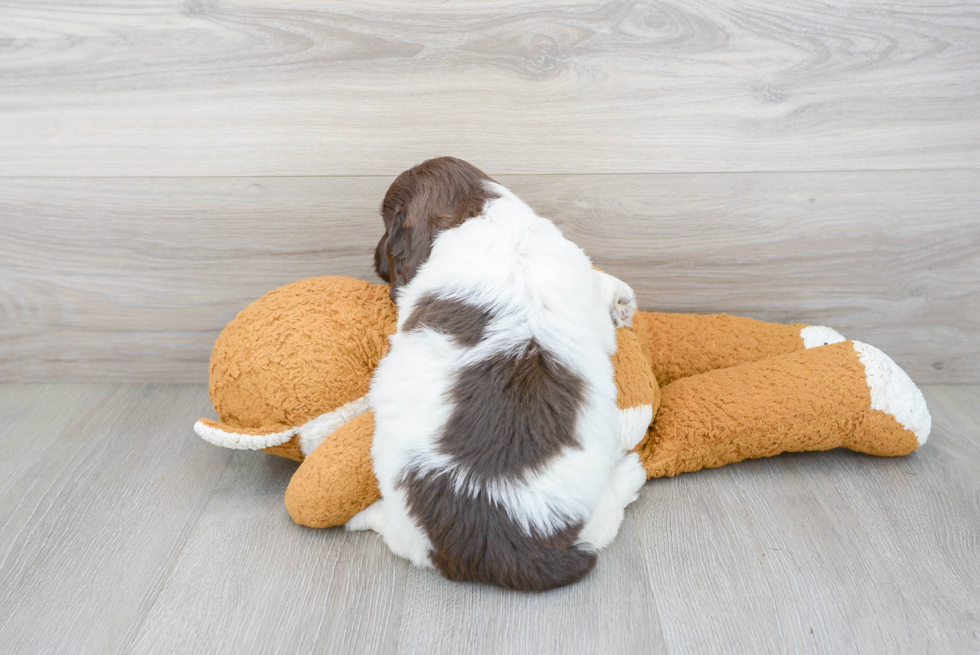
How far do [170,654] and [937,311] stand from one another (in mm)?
1683

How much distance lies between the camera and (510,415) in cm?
97

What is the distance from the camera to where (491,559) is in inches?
38.3

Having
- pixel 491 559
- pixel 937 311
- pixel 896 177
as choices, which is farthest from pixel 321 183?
pixel 937 311

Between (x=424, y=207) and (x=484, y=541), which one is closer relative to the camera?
(x=484, y=541)

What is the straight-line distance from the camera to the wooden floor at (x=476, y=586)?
965 millimetres

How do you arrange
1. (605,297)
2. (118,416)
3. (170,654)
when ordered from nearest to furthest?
1. (170,654)
2. (605,297)
3. (118,416)

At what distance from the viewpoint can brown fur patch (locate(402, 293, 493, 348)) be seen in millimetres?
1004

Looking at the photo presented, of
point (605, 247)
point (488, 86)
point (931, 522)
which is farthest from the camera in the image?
point (605, 247)

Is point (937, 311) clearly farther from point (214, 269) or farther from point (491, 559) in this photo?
point (214, 269)

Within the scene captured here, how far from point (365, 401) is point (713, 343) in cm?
73

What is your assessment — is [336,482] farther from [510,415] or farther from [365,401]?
[510,415]

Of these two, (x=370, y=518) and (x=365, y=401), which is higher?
(x=365, y=401)

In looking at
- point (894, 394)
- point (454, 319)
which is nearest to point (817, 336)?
point (894, 394)

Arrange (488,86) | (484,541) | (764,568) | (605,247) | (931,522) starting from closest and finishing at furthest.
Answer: (484,541)
(764,568)
(931,522)
(488,86)
(605,247)
